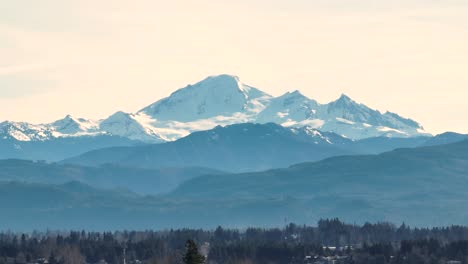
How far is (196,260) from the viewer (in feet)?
541
